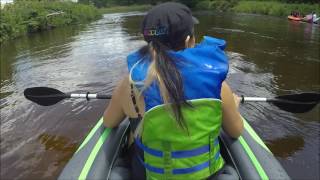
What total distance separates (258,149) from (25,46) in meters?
10.5

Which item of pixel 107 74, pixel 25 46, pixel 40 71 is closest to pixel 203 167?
pixel 107 74

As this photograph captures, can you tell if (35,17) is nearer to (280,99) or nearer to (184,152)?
(280,99)

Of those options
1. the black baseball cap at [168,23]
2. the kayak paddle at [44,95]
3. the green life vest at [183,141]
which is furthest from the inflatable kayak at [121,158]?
the kayak paddle at [44,95]

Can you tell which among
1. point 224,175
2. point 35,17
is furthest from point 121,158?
point 35,17

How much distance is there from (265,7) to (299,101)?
23.6 m

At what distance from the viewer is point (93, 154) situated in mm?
2494

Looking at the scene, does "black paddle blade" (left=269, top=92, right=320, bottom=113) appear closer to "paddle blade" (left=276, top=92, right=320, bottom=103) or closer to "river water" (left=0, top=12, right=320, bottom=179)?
"paddle blade" (left=276, top=92, right=320, bottom=103)

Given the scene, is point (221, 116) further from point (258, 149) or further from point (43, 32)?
point (43, 32)

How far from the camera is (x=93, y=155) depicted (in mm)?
2480

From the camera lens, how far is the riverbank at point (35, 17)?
1348 centimetres

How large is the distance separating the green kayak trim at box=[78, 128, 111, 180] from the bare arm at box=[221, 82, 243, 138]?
85 centimetres

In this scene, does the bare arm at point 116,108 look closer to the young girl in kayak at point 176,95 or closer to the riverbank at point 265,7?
the young girl in kayak at point 176,95

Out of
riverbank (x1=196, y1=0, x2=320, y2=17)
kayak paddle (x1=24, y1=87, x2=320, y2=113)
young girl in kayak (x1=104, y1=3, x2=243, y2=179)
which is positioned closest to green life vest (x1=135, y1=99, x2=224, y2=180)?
young girl in kayak (x1=104, y1=3, x2=243, y2=179)

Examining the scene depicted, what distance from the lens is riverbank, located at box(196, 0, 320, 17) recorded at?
23.9m
